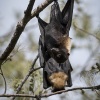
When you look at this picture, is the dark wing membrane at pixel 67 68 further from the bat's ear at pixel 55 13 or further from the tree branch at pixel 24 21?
the tree branch at pixel 24 21

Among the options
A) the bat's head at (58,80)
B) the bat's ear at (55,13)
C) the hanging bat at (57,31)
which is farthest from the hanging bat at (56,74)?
Answer: the bat's ear at (55,13)

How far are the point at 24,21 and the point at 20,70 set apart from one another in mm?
6939

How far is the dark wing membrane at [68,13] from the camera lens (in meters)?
5.18

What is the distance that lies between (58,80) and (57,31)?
865mm

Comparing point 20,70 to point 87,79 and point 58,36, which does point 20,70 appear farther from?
point 87,79

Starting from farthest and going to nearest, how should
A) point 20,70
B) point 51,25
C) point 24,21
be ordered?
point 20,70 → point 51,25 → point 24,21

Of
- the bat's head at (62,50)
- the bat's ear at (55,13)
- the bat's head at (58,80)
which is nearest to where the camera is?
the bat's head at (58,80)

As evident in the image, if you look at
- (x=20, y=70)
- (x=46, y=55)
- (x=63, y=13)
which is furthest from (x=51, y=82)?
(x=20, y=70)

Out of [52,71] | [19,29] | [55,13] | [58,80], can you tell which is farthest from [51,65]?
[19,29]

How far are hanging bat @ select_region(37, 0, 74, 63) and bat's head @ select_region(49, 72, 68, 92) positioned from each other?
11.8 inches

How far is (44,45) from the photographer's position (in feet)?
16.8

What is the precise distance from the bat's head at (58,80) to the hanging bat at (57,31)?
0.30 metres

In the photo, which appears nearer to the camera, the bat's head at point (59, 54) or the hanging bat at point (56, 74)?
the bat's head at point (59, 54)

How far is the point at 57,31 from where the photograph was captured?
5.19 m
